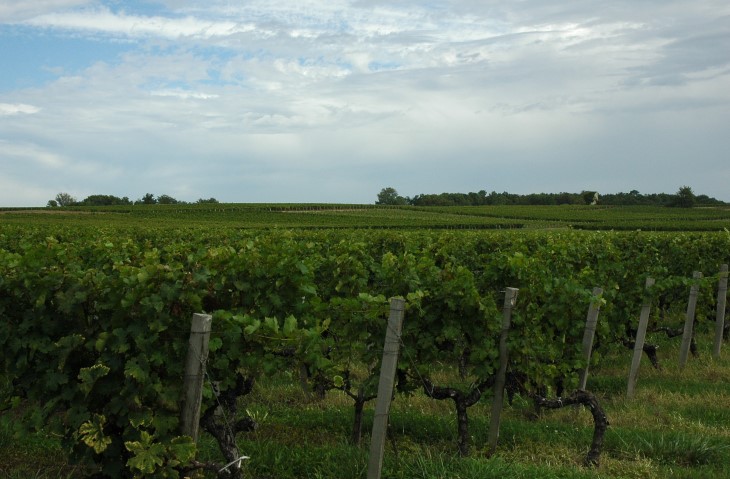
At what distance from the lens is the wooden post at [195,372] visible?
461 cm

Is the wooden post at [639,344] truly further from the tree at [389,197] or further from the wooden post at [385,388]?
the tree at [389,197]

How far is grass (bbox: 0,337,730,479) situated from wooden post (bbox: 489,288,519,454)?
18cm

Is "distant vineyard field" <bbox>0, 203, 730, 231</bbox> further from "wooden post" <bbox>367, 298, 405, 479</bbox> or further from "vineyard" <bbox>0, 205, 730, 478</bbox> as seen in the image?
"wooden post" <bbox>367, 298, 405, 479</bbox>

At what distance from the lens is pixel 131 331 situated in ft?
15.4

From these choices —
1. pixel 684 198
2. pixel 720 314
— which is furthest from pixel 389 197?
pixel 720 314

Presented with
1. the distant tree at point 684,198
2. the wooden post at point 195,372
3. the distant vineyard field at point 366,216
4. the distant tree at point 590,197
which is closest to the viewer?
the wooden post at point 195,372

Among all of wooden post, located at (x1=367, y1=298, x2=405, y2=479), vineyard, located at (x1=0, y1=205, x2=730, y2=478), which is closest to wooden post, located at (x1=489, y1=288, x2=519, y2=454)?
vineyard, located at (x1=0, y1=205, x2=730, y2=478)

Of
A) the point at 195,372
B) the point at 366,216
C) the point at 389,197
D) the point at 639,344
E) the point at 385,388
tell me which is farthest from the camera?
the point at 389,197

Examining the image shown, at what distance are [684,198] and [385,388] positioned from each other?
93376 mm

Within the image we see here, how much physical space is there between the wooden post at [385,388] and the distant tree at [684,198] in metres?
92.4

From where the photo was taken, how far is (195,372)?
4699mm

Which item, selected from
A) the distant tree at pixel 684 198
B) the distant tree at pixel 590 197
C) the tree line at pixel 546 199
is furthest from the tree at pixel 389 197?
the distant tree at pixel 684 198

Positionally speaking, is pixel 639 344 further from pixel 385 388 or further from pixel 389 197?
pixel 389 197

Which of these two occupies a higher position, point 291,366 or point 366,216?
point 366,216
